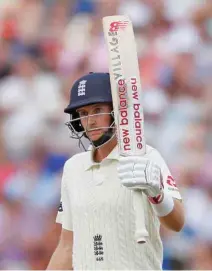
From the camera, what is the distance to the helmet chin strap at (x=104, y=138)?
3328 millimetres

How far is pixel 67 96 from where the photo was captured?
6.72 metres

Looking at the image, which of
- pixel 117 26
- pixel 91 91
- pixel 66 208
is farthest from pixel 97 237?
pixel 117 26

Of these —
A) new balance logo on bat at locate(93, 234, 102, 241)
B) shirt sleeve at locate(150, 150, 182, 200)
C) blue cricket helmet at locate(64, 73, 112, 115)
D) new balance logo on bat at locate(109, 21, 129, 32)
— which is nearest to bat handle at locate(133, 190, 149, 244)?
shirt sleeve at locate(150, 150, 182, 200)

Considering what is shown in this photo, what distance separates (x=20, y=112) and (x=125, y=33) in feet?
12.1

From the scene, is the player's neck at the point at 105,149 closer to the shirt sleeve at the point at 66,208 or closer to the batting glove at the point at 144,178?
the shirt sleeve at the point at 66,208

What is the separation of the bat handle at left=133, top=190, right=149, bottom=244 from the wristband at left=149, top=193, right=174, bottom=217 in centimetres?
5

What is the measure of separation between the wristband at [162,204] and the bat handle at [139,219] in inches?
2.1

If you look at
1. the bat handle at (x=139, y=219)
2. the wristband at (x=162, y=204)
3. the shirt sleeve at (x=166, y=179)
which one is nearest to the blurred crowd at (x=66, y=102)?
the shirt sleeve at (x=166, y=179)

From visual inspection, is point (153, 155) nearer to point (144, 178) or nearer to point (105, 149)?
point (105, 149)

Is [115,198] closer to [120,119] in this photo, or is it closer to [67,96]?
[120,119]

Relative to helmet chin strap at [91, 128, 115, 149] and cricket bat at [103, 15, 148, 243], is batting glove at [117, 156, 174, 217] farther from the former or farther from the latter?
helmet chin strap at [91, 128, 115, 149]

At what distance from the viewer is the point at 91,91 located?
11.1 feet

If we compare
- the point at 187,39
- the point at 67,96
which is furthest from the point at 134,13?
the point at 67,96

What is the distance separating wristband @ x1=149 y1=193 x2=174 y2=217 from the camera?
9.89 feet
